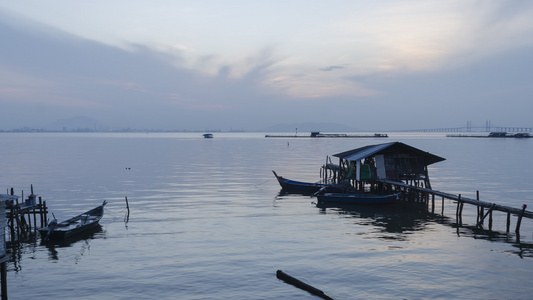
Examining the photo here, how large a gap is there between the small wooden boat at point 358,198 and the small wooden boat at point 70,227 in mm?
19201

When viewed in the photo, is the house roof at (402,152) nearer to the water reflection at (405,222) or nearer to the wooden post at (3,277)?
the water reflection at (405,222)

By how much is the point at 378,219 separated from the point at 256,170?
1524 inches

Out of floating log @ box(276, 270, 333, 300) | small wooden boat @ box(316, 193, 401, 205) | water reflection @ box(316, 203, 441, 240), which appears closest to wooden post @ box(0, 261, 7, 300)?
floating log @ box(276, 270, 333, 300)

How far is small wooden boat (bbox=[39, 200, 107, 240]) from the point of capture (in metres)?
24.3

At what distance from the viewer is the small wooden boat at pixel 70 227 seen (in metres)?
24.3

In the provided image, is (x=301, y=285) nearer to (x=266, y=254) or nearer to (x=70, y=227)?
(x=266, y=254)

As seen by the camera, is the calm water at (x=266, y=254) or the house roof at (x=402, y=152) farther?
the house roof at (x=402, y=152)

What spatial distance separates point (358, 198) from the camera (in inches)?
1442

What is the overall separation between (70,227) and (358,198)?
76.2ft

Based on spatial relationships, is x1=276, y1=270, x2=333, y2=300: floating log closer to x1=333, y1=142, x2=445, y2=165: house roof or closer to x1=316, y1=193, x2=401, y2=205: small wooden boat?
x1=316, y1=193, x2=401, y2=205: small wooden boat

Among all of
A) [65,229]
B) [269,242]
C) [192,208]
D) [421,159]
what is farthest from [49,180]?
[421,159]

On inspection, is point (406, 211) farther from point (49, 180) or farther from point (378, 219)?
point (49, 180)

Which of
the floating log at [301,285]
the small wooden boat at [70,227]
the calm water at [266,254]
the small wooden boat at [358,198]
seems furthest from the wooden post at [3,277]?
the small wooden boat at [358,198]

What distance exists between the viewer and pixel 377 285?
17.4 meters
